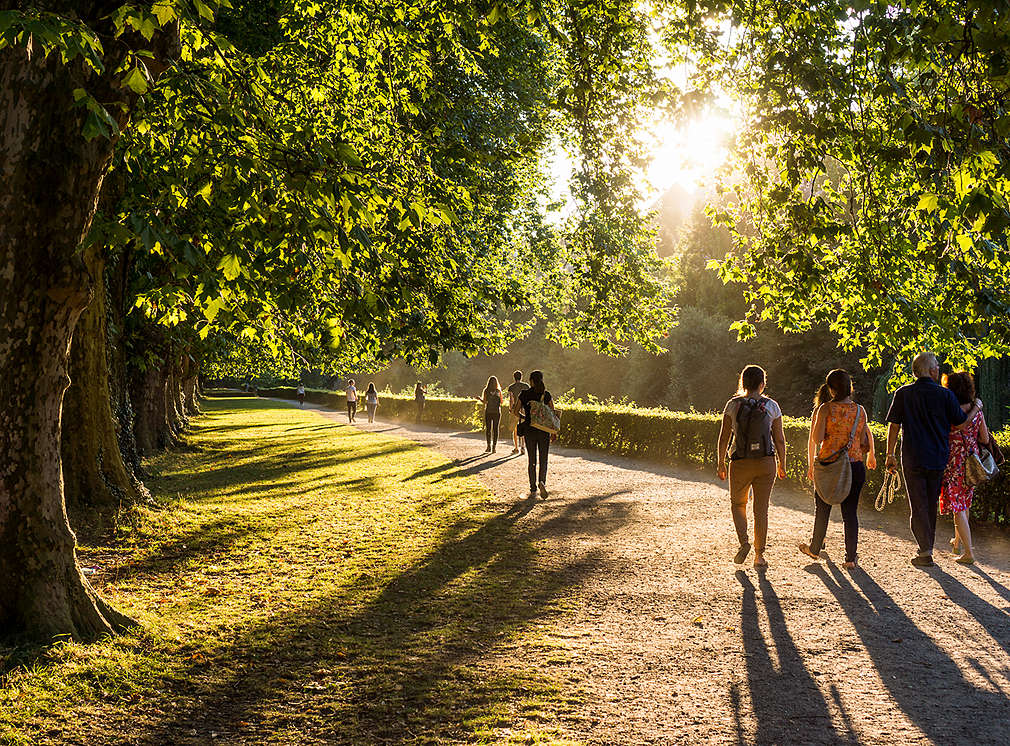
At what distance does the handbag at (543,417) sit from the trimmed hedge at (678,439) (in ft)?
16.1

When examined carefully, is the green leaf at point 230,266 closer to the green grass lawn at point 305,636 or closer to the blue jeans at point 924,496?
the green grass lawn at point 305,636

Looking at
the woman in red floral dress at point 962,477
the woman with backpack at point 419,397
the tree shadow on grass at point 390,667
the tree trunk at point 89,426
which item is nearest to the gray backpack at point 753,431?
the tree shadow on grass at point 390,667

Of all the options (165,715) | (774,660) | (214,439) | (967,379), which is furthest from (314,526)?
(214,439)

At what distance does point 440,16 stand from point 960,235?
18.0 feet

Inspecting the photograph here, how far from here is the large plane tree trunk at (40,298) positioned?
4.76m

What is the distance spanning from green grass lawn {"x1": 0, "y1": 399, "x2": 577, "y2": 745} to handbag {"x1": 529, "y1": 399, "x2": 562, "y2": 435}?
1.42m

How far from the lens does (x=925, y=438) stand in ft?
24.8

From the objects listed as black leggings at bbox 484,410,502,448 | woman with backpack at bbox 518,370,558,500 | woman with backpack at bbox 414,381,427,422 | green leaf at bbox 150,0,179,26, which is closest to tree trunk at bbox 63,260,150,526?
woman with backpack at bbox 518,370,558,500

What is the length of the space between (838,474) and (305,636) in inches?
205

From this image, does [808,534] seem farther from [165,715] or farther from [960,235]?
[165,715]

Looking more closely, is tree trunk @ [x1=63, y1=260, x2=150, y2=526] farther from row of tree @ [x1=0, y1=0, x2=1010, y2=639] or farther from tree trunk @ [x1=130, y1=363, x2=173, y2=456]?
tree trunk @ [x1=130, y1=363, x2=173, y2=456]

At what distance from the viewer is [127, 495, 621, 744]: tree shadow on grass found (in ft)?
13.6

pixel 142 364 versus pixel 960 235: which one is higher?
pixel 960 235

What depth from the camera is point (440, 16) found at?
822cm
